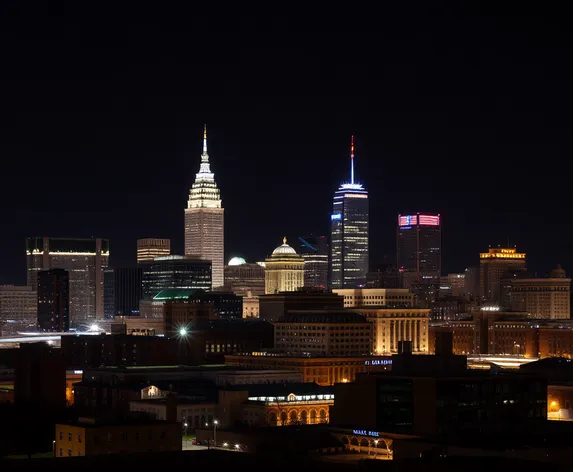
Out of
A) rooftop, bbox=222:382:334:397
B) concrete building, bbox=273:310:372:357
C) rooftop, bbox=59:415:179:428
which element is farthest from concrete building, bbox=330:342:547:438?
concrete building, bbox=273:310:372:357

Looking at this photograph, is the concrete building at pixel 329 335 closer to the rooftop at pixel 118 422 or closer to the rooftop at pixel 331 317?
the rooftop at pixel 331 317

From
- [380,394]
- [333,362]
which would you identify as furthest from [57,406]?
[333,362]

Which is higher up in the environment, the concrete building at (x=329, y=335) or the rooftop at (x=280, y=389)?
the concrete building at (x=329, y=335)

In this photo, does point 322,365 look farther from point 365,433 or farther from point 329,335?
point 365,433

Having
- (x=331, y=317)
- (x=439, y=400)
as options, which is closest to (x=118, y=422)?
(x=439, y=400)

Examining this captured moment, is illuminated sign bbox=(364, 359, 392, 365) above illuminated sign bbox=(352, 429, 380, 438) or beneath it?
above

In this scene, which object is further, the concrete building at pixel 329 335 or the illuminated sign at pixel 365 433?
the concrete building at pixel 329 335

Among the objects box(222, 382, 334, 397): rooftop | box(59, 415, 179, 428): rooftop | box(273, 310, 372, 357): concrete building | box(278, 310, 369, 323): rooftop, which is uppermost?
box(278, 310, 369, 323): rooftop

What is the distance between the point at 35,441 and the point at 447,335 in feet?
101

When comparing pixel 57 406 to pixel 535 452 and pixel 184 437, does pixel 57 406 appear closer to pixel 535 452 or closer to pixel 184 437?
pixel 184 437

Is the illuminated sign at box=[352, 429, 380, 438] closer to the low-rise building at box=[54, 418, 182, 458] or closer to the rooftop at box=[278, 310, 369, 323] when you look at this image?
the low-rise building at box=[54, 418, 182, 458]

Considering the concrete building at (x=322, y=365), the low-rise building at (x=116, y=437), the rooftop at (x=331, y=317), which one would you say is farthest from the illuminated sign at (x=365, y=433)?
the rooftop at (x=331, y=317)

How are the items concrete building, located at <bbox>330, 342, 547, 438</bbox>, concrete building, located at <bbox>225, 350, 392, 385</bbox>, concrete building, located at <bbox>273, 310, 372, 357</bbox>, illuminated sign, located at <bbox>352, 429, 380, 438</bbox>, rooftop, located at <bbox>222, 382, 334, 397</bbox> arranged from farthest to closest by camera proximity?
concrete building, located at <bbox>273, 310, 372, 357</bbox>, concrete building, located at <bbox>225, 350, 392, 385</bbox>, rooftop, located at <bbox>222, 382, 334, 397</bbox>, concrete building, located at <bbox>330, 342, 547, 438</bbox>, illuminated sign, located at <bbox>352, 429, 380, 438</bbox>

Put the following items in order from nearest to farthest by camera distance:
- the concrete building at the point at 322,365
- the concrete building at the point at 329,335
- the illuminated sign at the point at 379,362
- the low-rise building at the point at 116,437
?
the low-rise building at the point at 116,437 → the concrete building at the point at 322,365 → the illuminated sign at the point at 379,362 → the concrete building at the point at 329,335
